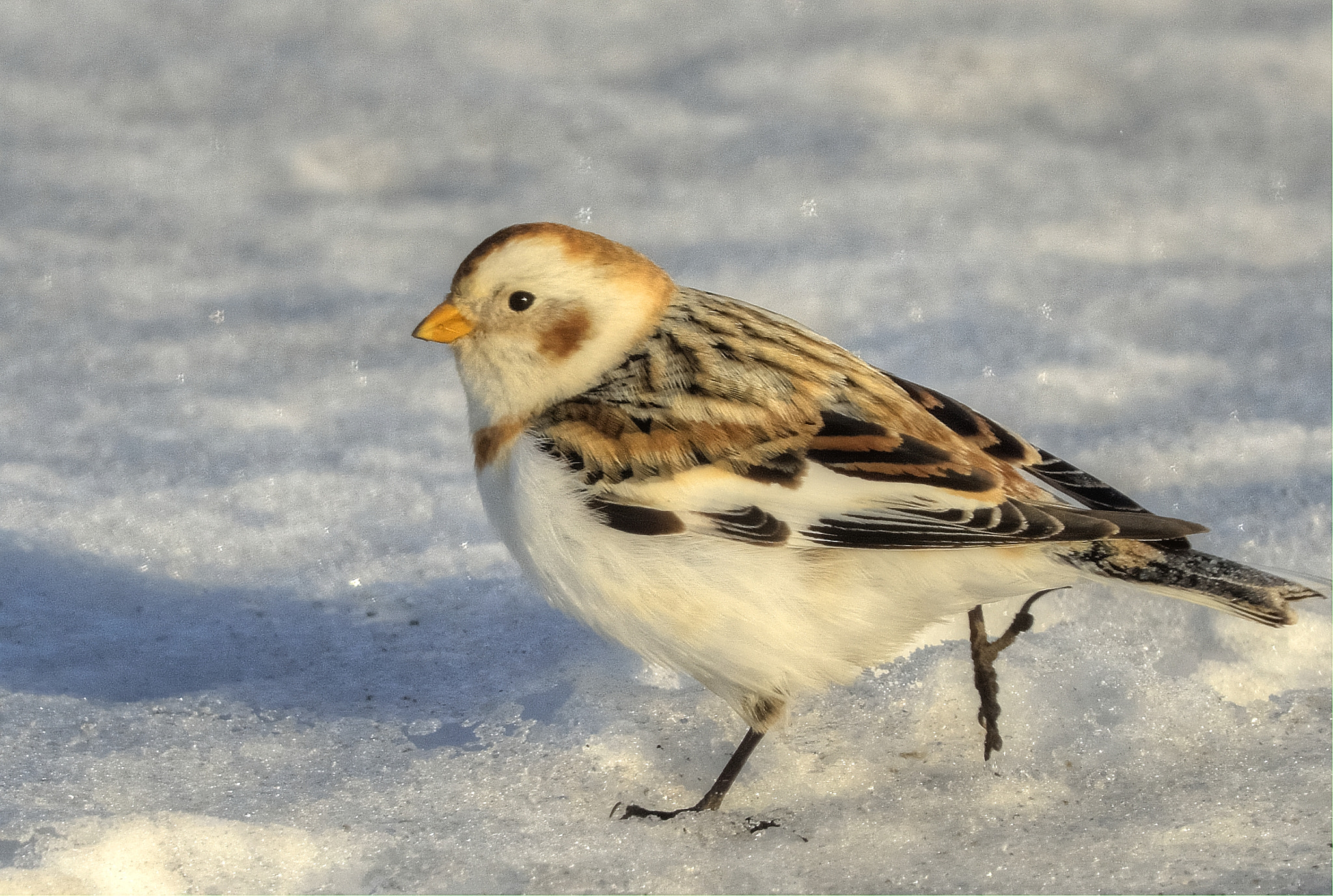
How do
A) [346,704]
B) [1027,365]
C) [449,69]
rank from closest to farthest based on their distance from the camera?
[346,704], [1027,365], [449,69]

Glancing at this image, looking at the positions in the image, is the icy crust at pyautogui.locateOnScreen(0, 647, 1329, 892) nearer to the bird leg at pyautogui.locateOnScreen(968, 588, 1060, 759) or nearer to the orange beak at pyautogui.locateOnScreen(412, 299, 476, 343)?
the bird leg at pyautogui.locateOnScreen(968, 588, 1060, 759)

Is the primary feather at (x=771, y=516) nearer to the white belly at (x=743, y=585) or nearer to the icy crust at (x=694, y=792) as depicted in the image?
the white belly at (x=743, y=585)

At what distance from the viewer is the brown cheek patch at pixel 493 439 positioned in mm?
2992

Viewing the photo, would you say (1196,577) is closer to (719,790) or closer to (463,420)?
(719,790)

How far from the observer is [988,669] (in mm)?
3232

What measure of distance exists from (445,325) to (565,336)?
269mm

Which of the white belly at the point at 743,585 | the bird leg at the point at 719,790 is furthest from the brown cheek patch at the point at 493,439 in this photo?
the bird leg at the point at 719,790

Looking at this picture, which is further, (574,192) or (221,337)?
(574,192)

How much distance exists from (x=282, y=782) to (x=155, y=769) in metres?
0.29

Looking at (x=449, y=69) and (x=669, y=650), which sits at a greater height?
(x=449, y=69)

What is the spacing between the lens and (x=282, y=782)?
3.06 meters

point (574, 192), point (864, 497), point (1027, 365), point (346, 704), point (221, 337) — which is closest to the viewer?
point (864, 497)

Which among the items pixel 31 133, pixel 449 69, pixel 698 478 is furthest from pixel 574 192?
pixel 698 478

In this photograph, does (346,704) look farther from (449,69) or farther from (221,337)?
(449,69)
